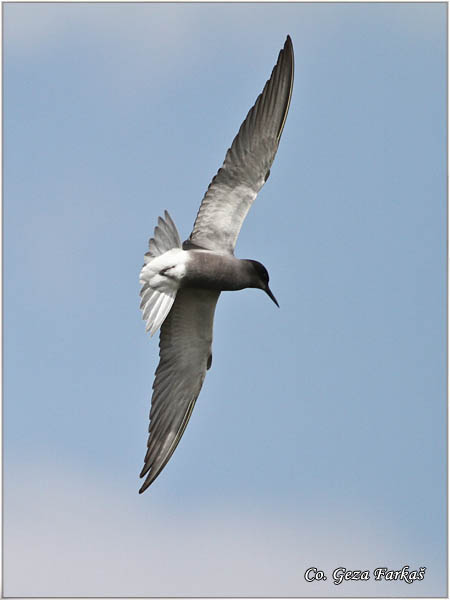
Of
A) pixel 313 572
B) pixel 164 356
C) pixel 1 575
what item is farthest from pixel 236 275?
→ pixel 1 575

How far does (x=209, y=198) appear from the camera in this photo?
12172 mm

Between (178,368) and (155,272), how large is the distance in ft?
5.03

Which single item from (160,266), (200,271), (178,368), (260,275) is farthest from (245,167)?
(178,368)

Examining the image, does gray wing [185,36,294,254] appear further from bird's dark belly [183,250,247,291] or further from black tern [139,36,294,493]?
bird's dark belly [183,250,247,291]

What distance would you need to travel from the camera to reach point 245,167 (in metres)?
12.2

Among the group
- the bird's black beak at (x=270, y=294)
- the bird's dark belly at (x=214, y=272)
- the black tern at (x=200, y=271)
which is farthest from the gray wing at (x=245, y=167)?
the bird's black beak at (x=270, y=294)

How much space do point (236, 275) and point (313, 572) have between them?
10.6ft

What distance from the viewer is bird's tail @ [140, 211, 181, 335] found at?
11.5 metres

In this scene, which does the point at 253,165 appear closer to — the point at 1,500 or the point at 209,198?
the point at 209,198

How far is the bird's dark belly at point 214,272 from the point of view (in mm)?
11656

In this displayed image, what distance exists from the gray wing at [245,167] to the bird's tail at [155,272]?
2.11 feet

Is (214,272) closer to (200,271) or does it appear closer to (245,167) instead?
(200,271)

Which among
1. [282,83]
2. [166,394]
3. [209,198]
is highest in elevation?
[282,83]

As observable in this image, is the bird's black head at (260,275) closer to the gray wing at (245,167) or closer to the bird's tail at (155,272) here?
the gray wing at (245,167)
